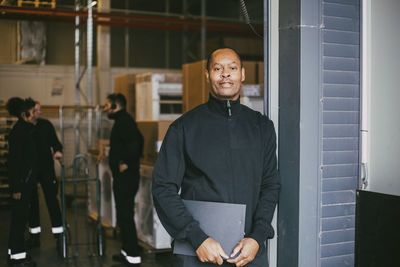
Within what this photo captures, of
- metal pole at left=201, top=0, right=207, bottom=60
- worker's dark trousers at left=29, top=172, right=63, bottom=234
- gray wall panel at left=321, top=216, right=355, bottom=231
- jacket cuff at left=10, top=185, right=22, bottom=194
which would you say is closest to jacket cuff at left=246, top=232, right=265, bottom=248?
gray wall panel at left=321, top=216, right=355, bottom=231

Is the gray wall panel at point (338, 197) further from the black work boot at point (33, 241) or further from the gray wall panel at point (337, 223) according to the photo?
the black work boot at point (33, 241)

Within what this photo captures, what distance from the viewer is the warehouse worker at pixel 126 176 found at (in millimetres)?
5215

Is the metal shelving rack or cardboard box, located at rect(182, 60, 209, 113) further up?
cardboard box, located at rect(182, 60, 209, 113)

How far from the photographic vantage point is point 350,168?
2.58 metres

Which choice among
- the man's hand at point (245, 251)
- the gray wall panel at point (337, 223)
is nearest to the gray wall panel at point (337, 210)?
the gray wall panel at point (337, 223)

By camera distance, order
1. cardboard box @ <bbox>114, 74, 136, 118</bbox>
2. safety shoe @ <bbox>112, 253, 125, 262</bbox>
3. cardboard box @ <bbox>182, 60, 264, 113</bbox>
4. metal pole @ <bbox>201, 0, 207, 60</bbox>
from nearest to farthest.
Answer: cardboard box @ <bbox>182, 60, 264, 113</bbox>, safety shoe @ <bbox>112, 253, 125, 262</bbox>, cardboard box @ <bbox>114, 74, 136, 118</bbox>, metal pole @ <bbox>201, 0, 207, 60</bbox>

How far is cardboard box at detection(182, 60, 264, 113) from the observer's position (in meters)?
4.94

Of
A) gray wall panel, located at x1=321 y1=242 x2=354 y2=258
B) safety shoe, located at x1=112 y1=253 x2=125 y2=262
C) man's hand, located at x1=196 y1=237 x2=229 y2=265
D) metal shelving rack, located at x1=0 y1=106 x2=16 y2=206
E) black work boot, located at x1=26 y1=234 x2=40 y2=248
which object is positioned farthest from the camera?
metal shelving rack, located at x1=0 y1=106 x2=16 y2=206

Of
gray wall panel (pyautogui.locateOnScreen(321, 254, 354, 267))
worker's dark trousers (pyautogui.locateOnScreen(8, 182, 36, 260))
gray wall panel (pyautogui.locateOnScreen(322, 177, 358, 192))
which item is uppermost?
gray wall panel (pyautogui.locateOnScreen(322, 177, 358, 192))

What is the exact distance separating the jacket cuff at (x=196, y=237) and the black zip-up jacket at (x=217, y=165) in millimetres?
76

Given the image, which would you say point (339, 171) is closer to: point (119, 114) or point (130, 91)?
point (119, 114)

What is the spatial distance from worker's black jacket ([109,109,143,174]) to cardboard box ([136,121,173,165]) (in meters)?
0.24

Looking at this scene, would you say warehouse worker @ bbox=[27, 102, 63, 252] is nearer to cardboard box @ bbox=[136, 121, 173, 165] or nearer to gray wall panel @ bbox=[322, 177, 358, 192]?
cardboard box @ bbox=[136, 121, 173, 165]

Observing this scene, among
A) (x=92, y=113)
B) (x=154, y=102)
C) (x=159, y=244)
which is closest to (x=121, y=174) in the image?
(x=159, y=244)
